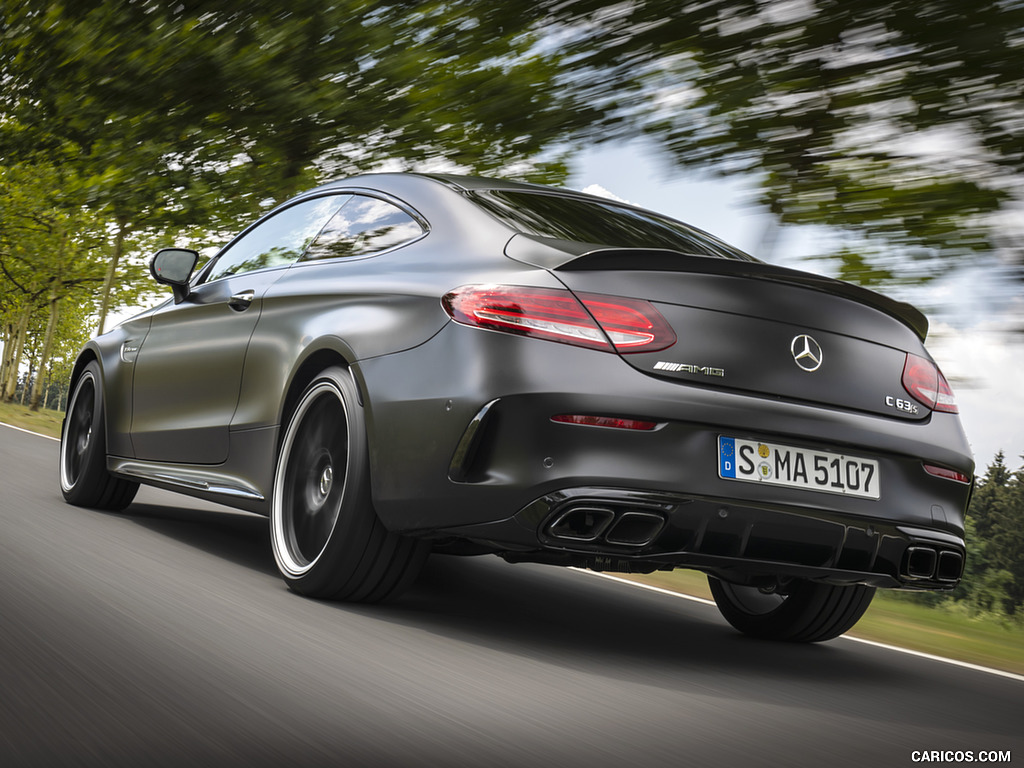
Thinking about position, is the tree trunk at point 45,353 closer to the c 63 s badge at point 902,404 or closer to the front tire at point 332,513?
the front tire at point 332,513

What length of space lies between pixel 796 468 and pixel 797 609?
4.49ft

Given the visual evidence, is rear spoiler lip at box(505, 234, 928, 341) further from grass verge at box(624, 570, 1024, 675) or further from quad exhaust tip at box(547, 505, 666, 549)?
grass verge at box(624, 570, 1024, 675)

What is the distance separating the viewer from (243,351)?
189 inches

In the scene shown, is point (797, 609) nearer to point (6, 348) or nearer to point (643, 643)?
point (643, 643)

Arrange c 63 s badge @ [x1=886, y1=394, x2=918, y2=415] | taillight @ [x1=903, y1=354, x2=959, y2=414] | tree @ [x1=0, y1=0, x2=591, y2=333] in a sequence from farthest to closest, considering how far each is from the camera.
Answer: tree @ [x1=0, y1=0, x2=591, y2=333]
taillight @ [x1=903, y1=354, x2=959, y2=414]
c 63 s badge @ [x1=886, y1=394, x2=918, y2=415]

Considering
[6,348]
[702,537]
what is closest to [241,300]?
[702,537]

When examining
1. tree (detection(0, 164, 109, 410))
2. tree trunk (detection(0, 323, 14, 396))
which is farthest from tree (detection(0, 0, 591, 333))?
tree trunk (detection(0, 323, 14, 396))

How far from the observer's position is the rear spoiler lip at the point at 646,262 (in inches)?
138

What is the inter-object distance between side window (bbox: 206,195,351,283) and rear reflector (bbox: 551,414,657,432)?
1874 millimetres

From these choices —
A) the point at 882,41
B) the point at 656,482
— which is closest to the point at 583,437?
the point at 656,482

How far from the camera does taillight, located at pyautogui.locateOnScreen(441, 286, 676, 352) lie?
11.1 feet

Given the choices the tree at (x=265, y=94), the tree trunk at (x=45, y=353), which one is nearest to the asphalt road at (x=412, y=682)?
the tree at (x=265, y=94)

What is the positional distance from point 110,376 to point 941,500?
176 inches

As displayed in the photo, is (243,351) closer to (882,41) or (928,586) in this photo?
(928,586)
